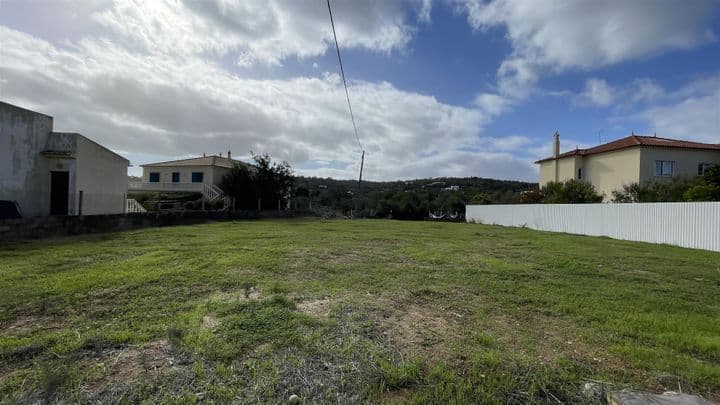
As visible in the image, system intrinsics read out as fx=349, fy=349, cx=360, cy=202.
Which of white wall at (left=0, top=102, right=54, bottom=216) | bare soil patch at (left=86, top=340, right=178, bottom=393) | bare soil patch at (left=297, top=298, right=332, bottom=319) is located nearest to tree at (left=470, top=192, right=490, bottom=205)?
white wall at (left=0, top=102, right=54, bottom=216)

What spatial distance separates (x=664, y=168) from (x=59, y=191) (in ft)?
113

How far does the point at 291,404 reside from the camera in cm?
213

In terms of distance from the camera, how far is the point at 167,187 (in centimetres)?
2883

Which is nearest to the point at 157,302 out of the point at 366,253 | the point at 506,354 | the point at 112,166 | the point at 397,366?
the point at 397,366

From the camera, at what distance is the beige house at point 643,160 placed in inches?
932

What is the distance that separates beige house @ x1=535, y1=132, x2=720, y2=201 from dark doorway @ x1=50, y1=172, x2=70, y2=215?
3064cm

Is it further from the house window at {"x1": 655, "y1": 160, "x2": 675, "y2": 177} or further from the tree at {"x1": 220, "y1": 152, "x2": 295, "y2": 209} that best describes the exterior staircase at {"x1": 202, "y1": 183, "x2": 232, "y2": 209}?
the house window at {"x1": 655, "y1": 160, "x2": 675, "y2": 177}

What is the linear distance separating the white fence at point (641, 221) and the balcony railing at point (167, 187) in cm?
2410

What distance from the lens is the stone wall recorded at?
8.74m

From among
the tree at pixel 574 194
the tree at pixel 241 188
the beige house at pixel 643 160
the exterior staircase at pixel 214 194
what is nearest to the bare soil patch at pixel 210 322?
the tree at pixel 241 188

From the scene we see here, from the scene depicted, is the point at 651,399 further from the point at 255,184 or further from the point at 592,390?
the point at 255,184

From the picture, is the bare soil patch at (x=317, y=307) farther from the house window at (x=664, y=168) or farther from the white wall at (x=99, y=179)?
the house window at (x=664, y=168)

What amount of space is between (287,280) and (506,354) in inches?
124

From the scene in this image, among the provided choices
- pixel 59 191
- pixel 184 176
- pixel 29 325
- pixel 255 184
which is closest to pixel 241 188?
pixel 255 184
